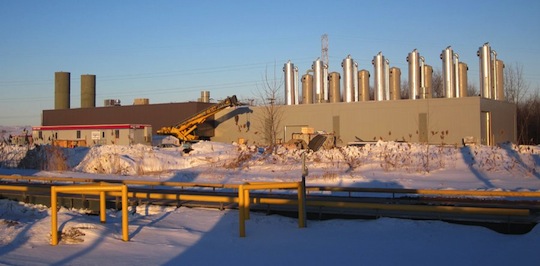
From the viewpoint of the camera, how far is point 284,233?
39.9 feet

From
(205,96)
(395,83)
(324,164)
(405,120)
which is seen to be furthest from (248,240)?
(205,96)

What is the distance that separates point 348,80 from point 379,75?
3157 mm

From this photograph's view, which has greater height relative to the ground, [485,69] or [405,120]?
[485,69]

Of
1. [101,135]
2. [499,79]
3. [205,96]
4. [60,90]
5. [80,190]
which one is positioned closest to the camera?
[80,190]

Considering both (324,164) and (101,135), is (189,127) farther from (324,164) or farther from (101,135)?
(324,164)

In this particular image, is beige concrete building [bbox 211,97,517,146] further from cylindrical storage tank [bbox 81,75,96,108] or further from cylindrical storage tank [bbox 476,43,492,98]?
cylindrical storage tank [bbox 81,75,96,108]

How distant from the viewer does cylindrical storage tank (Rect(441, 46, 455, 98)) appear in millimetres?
53722

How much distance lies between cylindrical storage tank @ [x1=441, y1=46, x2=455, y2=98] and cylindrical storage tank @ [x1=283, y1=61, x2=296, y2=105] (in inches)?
584

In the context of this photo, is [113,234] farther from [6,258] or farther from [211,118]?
[211,118]

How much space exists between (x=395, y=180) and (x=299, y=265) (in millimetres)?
15111

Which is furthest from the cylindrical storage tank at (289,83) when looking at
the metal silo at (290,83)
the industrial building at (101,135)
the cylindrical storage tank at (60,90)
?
the cylindrical storage tank at (60,90)

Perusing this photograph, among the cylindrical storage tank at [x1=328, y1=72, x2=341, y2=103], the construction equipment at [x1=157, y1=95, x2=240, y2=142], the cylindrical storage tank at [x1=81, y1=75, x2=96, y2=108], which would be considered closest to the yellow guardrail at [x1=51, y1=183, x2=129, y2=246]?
the construction equipment at [x1=157, y1=95, x2=240, y2=142]

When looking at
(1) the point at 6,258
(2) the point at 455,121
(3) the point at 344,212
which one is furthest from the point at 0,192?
(2) the point at 455,121

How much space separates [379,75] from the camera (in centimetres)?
5597
